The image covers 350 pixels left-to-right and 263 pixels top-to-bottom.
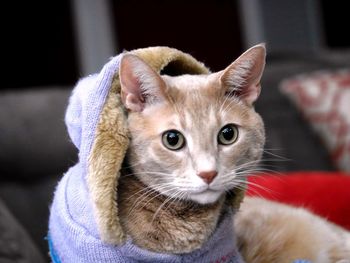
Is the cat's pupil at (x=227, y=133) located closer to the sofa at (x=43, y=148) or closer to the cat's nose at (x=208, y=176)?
the cat's nose at (x=208, y=176)

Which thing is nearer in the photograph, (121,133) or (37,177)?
(121,133)

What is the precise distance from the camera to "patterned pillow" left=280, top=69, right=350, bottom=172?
2018 millimetres

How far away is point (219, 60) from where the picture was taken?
3260 millimetres

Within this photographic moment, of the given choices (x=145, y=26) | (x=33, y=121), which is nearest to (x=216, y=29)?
(x=145, y=26)

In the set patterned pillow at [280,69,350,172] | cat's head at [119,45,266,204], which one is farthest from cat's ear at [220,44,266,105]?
patterned pillow at [280,69,350,172]

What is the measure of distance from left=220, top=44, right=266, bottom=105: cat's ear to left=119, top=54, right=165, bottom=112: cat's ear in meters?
0.10

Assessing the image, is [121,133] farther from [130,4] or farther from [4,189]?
[130,4]

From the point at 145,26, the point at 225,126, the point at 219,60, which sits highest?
the point at 225,126

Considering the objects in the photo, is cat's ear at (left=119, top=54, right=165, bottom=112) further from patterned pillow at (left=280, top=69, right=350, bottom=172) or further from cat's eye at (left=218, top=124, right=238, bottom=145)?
patterned pillow at (left=280, top=69, right=350, bottom=172)

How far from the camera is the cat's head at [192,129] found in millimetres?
850

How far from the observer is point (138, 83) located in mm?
881

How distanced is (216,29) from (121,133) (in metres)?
2.52

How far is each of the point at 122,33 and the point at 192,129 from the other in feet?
7.48

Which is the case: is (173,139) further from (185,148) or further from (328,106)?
(328,106)
